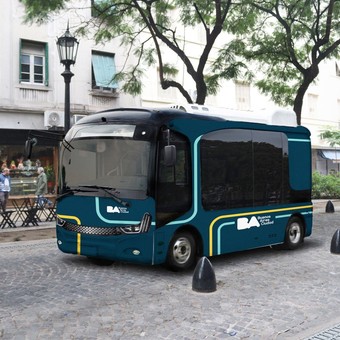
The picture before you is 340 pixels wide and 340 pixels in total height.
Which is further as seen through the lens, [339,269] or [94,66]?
[94,66]

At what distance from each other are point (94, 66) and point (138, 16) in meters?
4.94

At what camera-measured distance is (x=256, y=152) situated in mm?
8656

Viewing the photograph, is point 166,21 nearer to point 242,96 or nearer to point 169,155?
point 169,155

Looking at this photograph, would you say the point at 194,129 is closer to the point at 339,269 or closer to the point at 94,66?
the point at 339,269

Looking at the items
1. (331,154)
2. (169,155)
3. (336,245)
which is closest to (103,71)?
(336,245)

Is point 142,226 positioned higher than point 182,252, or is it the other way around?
point 142,226

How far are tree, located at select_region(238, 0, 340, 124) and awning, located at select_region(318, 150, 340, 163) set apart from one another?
15488 mm

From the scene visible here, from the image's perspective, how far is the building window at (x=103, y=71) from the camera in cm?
2116

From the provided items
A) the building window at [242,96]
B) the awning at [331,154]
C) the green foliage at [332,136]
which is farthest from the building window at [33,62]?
the awning at [331,154]

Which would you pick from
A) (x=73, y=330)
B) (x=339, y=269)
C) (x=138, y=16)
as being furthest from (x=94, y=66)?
(x=73, y=330)

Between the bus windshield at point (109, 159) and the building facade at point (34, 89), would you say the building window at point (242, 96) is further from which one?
the bus windshield at point (109, 159)

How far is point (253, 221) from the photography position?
8.55m

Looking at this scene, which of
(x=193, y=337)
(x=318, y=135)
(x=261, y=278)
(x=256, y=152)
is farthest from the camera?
(x=318, y=135)

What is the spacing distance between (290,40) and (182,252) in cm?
1178
